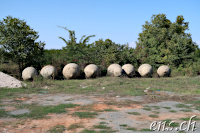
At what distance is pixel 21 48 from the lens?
18.9 m

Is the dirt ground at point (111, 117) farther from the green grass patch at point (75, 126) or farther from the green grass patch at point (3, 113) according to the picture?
the green grass patch at point (3, 113)

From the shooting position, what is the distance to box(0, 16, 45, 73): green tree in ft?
62.4

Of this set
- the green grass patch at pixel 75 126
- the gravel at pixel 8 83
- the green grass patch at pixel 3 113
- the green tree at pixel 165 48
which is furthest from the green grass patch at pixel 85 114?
the green tree at pixel 165 48

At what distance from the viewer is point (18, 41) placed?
19156 millimetres

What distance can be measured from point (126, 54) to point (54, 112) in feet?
56.1

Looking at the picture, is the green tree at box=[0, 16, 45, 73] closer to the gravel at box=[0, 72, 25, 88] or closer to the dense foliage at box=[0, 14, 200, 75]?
the dense foliage at box=[0, 14, 200, 75]

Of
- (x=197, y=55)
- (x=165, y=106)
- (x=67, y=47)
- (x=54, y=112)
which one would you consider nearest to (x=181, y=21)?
(x=197, y=55)

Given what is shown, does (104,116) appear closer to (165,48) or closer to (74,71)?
(74,71)

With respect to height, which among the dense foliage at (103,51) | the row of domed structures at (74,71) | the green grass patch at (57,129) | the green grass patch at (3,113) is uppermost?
the dense foliage at (103,51)

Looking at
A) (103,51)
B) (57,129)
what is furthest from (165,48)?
(57,129)

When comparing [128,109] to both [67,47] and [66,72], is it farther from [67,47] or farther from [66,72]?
[67,47]

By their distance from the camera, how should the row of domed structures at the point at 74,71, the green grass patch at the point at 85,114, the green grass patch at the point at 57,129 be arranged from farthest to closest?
1. the row of domed structures at the point at 74,71
2. the green grass patch at the point at 85,114
3. the green grass patch at the point at 57,129

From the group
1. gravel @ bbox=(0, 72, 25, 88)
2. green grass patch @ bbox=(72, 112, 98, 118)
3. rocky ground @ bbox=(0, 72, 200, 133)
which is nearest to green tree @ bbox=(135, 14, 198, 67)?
gravel @ bbox=(0, 72, 25, 88)

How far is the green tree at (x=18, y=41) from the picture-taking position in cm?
1902
